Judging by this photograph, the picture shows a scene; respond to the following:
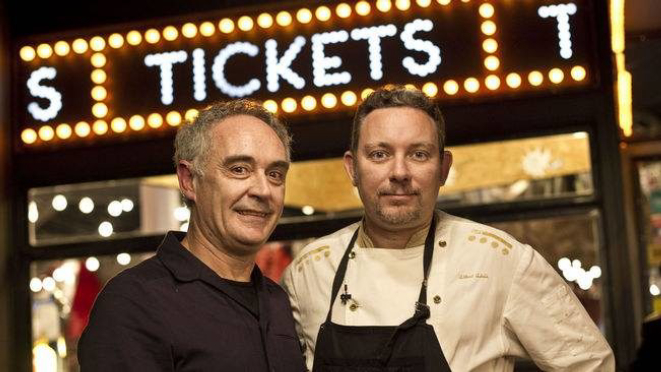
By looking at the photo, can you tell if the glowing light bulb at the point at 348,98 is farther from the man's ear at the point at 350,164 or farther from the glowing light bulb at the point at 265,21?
the man's ear at the point at 350,164

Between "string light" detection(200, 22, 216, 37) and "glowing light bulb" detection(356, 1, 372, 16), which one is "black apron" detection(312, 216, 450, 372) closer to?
"glowing light bulb" detection(356, 1, 372, 16)

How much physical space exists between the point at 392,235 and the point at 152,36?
223 cm

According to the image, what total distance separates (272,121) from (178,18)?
2.24m

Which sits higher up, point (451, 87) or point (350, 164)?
point (451, 87)

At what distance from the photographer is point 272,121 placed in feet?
8.36

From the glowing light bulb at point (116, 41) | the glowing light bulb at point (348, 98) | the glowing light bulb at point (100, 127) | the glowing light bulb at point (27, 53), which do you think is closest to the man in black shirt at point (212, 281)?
the glowing light bulb at point (348, 98)

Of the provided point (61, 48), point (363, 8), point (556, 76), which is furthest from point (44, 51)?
point (556, 76)

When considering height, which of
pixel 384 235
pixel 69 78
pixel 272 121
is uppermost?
pixel 69 78

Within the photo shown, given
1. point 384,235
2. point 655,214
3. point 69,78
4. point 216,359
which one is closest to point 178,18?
point 69,78

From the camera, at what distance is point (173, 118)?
4.57m

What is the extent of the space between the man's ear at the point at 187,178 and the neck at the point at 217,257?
0.08 meters

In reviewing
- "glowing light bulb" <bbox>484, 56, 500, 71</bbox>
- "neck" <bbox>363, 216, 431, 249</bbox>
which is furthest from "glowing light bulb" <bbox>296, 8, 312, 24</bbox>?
"neck" <bbox>363, 216, 431, 249</bbox>

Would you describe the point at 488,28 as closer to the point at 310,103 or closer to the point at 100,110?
the point at 310,103

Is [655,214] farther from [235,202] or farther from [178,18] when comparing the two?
[235,202]
